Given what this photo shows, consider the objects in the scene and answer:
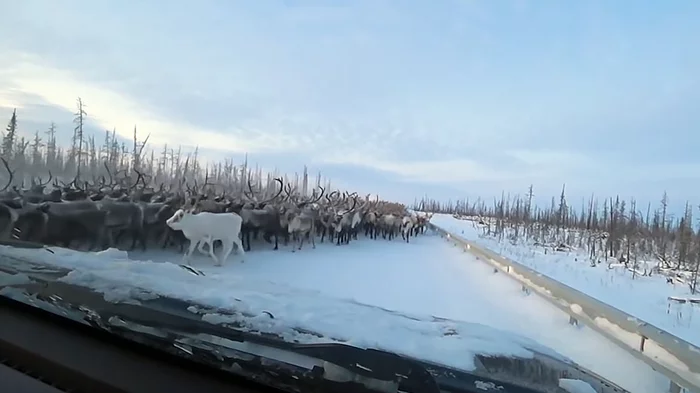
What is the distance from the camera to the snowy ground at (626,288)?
15.1ft

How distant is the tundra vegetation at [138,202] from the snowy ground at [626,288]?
5.42m

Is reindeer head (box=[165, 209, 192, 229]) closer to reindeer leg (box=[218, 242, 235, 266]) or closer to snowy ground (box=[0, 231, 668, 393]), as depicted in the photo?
reindeer leg (box=[218, 242, 235, 266])

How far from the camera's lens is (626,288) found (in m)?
6.37

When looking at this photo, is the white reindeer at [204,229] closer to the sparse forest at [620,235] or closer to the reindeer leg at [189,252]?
the reindeer leg at [189,252]

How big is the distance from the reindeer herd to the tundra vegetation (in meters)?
0.02

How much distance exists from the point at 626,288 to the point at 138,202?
9.25 meters

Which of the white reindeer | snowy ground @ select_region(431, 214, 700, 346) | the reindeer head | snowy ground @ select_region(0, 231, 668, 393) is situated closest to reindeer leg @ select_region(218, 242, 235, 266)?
the white reindeer

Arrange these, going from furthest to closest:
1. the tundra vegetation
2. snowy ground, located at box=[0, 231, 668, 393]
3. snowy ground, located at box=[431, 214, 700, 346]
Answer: the tundra vegetation → snowy ground, located at box=[431, 214, 700, 346] → snowy ground, located at box=[0, 231, 668, 393]

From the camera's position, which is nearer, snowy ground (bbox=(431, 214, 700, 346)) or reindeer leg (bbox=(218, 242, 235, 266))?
snowy ground (bbox=(431, 214, 700, 346))

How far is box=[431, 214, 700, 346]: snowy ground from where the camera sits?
460 centimetres

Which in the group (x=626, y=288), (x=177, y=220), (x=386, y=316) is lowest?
(x=626, y=288)

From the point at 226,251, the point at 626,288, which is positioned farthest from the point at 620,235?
the point at 226,251

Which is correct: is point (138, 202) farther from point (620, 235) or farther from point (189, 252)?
point (620, 235)

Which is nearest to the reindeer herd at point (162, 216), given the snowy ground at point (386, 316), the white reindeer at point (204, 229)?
the white reindeer at point (204, 229)
